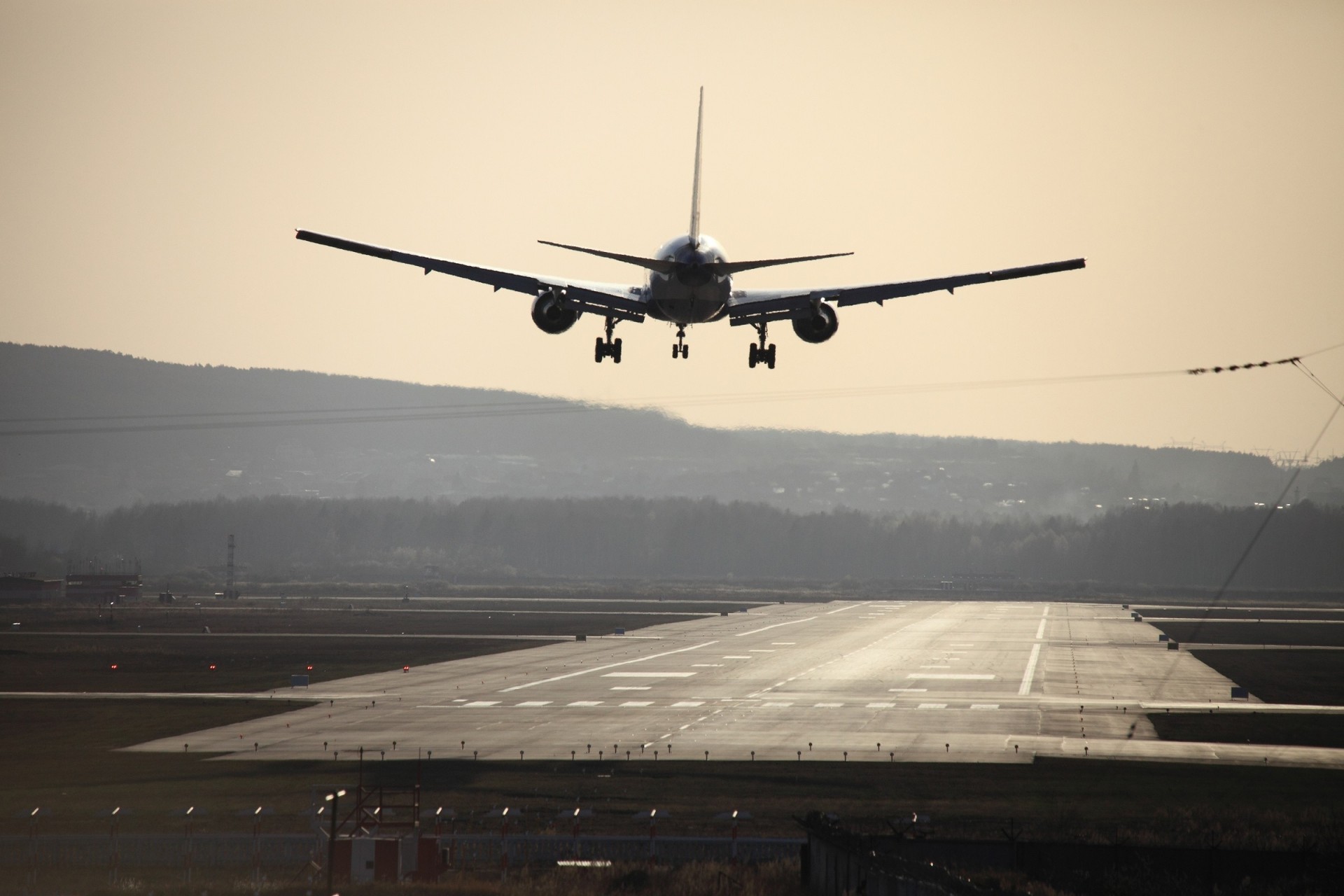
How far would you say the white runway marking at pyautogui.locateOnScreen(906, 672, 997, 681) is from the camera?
107m

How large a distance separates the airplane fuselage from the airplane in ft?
0.09

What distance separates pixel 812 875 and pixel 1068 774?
86.6 ft

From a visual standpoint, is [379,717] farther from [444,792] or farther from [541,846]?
[541,846]

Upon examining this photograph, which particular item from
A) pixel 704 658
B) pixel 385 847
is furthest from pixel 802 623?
pixel 385 847

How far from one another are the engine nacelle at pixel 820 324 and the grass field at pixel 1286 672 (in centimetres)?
5891

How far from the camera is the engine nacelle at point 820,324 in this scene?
54188 millimetres

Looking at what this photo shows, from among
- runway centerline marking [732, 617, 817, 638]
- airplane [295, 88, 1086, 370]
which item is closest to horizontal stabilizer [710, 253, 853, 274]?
airplane [295, 88, 1086, 370]

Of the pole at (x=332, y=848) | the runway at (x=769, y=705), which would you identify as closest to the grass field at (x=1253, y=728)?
the runway at (x=769, y=705)

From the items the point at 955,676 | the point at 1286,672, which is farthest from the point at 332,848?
the point at 1286,672

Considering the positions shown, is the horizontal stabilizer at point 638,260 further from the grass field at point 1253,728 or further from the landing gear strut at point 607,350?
the grass field at point 1253,728

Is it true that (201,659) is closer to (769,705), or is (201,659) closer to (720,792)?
(769,705)

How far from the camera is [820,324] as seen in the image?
Result: 54.3 metres

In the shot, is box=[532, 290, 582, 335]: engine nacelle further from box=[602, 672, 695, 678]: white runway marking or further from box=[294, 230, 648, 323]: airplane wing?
box=[602, 672, 695, 678]: white runway marking

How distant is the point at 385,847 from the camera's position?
43.1 metres
